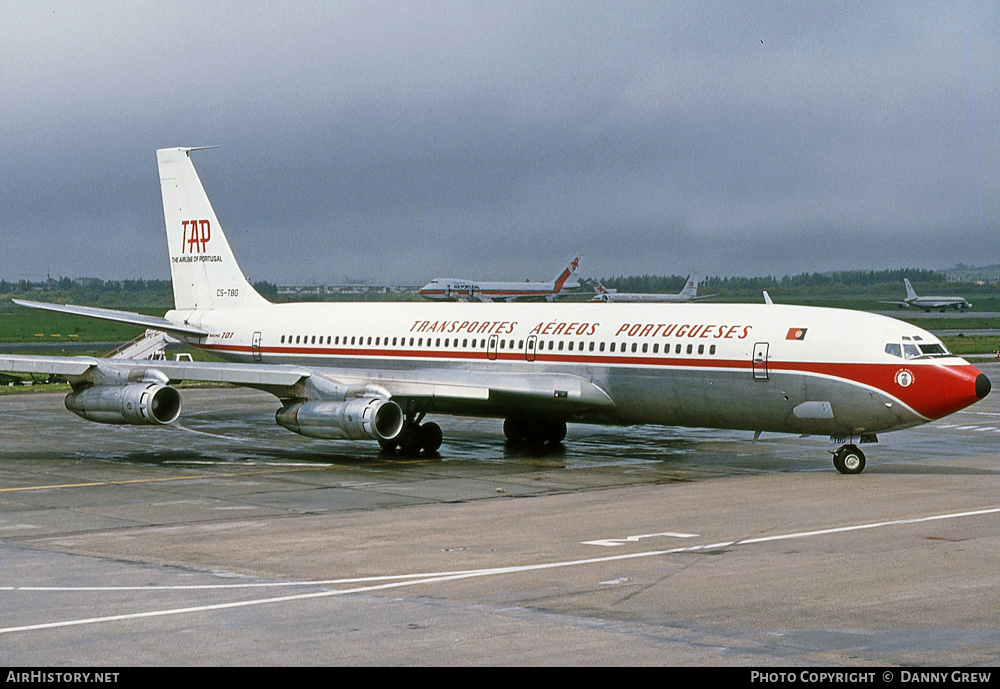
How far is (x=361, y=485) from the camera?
2819 cm

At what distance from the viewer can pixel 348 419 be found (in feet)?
103

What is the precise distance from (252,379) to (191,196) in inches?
458

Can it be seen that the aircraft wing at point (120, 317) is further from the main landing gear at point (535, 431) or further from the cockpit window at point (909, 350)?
the cockpit window at point (909, 350)

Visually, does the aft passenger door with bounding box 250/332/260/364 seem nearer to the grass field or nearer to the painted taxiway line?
the painted taxiway line

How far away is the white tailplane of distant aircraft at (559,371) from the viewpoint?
29.0 meters

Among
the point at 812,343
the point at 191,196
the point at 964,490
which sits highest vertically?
the point at 191,196

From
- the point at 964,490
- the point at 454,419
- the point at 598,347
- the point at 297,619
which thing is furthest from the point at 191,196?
the point at 297,619

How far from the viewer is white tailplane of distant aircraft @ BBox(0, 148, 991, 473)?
29016 mm

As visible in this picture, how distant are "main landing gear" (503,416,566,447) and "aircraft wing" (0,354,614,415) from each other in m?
2.70

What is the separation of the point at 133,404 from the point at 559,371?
10.8m

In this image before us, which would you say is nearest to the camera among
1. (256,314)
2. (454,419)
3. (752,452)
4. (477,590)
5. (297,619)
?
(297,619)

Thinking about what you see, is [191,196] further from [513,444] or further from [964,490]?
[964,490]

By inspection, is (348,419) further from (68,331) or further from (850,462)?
(68,331)

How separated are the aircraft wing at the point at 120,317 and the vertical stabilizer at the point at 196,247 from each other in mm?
1203
